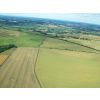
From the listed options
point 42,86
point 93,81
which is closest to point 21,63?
point 42,86

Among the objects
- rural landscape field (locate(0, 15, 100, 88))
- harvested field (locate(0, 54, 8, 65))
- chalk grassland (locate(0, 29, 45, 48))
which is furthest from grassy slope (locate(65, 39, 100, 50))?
harvested field (locate(0, 54, 8, 65))

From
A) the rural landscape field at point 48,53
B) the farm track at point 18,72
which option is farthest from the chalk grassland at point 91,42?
the farm track at point 18,72

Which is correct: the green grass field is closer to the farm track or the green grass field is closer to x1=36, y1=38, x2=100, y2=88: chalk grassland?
x1=36, y1=38, x2=100, y2=88: chalk grassland

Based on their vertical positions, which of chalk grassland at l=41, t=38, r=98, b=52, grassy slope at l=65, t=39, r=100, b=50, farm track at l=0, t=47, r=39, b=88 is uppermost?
grassy slope at l=65, t=39, r=100, b=50

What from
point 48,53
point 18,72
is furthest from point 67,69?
point 18,72

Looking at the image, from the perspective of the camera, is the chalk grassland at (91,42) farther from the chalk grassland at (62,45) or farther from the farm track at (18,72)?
the farm track at (18,72)

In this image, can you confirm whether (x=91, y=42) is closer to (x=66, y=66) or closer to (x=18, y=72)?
(x=66, y=66)
